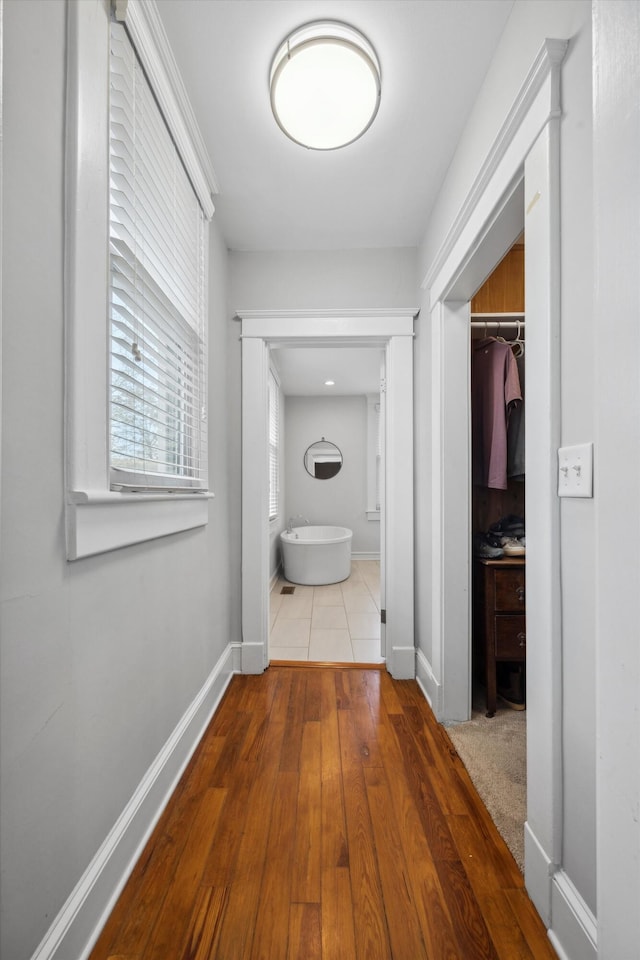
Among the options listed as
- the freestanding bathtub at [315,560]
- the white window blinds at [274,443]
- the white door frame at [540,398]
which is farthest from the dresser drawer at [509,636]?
the white window blinds at [274,443]

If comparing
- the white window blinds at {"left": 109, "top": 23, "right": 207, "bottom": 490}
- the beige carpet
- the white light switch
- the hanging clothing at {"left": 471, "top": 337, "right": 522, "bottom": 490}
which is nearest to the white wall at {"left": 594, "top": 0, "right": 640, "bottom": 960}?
the white light switch

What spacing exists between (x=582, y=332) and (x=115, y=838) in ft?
5.57

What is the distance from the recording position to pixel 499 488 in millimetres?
2188

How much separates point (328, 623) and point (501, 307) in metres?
2.56

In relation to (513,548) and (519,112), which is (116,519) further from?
(513,548)

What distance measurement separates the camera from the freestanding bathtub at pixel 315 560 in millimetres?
4910

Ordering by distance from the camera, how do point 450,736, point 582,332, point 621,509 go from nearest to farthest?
1. point 621,509
2. point 582,332
3. point 450,736

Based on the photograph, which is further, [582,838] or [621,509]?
[582,838]

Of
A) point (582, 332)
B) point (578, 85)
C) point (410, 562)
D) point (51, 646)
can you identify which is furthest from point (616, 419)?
point (410, 562)

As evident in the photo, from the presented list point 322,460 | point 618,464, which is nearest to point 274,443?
point 322,460

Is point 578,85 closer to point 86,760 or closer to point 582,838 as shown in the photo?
point 582,838

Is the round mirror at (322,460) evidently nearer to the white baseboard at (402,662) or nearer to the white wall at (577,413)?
the white baseboard at (402,662)

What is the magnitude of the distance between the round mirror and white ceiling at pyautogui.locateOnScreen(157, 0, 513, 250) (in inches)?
158

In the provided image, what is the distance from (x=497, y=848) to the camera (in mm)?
1303
